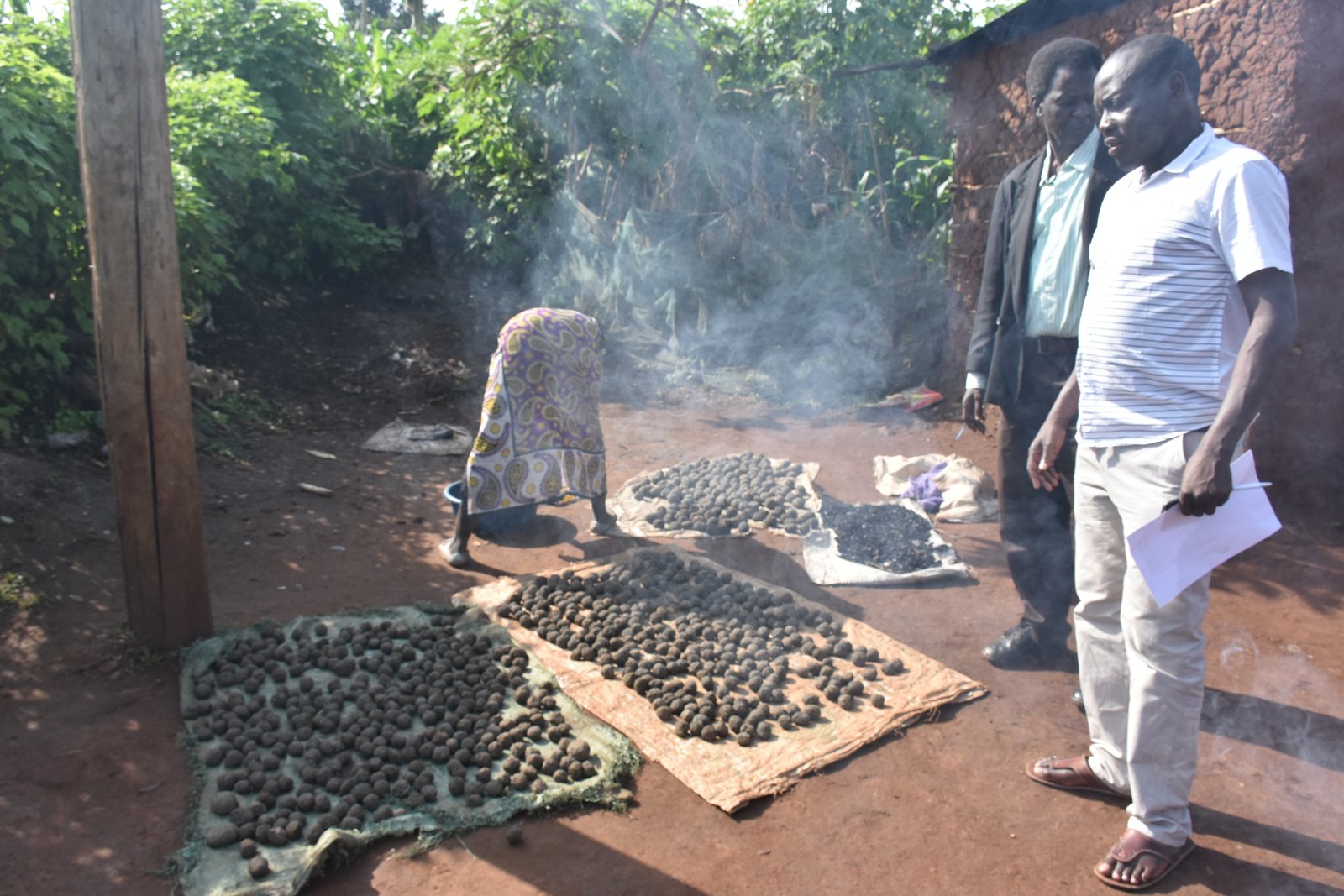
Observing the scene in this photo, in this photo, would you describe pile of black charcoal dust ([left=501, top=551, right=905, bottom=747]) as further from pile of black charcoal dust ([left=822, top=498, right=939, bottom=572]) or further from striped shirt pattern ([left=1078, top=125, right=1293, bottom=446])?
striped shirt pattern ([left=1078, top=125, right=1293, bottom=446])

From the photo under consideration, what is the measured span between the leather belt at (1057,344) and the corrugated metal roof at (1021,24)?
3.33 metres

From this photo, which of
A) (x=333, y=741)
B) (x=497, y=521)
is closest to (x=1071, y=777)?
(x=333, y=741)

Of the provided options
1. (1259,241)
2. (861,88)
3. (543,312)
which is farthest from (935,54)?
(1259,241)

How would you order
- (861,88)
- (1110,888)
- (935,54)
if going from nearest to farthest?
(1110,888) < (935,54) < (861,88)

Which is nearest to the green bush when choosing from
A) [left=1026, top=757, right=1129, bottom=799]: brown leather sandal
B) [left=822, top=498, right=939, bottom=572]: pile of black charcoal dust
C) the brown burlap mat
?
the brown burlap mat

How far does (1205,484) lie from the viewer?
2.06 m

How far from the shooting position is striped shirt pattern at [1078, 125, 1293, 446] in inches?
80.7

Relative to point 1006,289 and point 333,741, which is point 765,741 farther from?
point 1006,289

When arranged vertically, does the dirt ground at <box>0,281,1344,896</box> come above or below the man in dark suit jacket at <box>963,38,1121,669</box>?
below

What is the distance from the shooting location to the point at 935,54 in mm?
6668

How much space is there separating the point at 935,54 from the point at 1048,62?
394 centimetres

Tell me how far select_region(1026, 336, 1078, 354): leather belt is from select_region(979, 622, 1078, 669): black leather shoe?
3.79 feet

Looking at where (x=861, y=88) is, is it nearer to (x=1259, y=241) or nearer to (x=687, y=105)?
(x=687, y=105)

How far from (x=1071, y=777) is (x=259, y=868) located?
2395 mm
